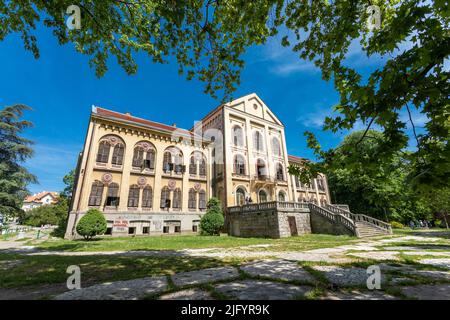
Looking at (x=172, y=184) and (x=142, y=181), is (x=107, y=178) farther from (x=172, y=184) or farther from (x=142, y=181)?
(x=172, y=184)

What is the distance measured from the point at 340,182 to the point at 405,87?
32.3 metres

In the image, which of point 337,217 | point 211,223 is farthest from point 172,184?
point 337,217

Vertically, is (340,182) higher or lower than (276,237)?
higher

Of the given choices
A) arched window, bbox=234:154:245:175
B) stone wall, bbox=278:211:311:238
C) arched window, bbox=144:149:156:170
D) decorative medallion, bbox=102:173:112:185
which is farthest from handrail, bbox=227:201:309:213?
decorative medallion, bbox=102:173:112:185

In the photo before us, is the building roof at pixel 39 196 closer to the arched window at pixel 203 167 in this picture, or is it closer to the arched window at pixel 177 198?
the arched window at pixel 177 198

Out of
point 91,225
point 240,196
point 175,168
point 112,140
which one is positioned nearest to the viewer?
point 91,225

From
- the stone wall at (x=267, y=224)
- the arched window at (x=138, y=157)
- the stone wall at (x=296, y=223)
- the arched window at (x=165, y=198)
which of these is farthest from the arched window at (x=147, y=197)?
the stone wall at (x=296, y=223)

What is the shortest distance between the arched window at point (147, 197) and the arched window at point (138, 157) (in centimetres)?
263

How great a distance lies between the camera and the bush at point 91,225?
14750 millimetres

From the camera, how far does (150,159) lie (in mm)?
21922

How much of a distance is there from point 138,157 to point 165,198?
5.29 meters

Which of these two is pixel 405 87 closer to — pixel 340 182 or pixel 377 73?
pixel 377 73

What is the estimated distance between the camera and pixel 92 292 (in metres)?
3.33
